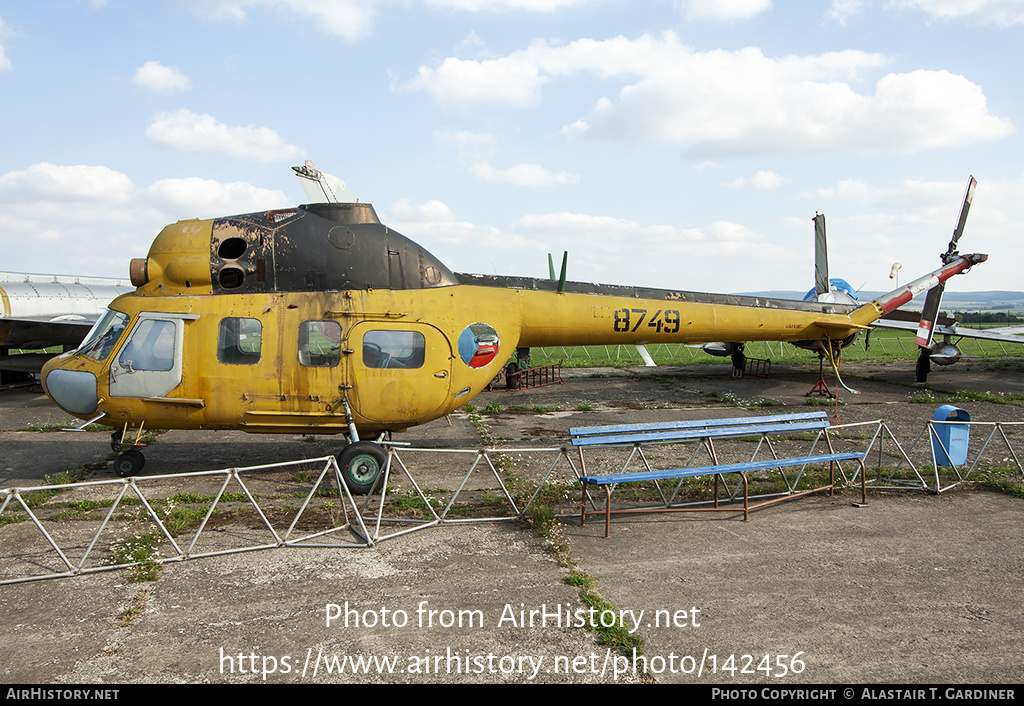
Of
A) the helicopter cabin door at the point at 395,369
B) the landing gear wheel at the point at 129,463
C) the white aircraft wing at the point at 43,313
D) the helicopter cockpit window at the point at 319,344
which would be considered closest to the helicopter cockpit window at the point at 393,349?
the helicopter cabin door at the point at 395,369

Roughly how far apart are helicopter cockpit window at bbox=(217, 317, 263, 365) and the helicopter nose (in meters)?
1.96

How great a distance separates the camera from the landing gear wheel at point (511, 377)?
2039 cm

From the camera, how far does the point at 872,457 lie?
36.9ft

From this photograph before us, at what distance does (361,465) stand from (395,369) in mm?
1441

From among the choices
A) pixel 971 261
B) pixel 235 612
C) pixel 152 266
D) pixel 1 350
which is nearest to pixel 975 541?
pixel 235 612

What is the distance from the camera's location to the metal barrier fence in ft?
22.4

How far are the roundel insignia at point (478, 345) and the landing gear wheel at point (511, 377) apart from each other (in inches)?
404

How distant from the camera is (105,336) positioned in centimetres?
946

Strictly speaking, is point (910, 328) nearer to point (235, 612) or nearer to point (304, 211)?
point (304, 211)

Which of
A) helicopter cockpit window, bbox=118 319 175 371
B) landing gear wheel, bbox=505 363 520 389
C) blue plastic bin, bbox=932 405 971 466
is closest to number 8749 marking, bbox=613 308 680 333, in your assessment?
blue plastic bin, bbox=932 405 971 466

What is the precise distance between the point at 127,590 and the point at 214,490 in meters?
3.43

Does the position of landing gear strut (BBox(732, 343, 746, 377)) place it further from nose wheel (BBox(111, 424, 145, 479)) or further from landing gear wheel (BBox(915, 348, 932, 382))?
nose wheel (BBox(111, 424, 145, 479))

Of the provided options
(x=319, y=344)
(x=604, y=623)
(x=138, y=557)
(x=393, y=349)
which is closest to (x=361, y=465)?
(x=393, y=349)

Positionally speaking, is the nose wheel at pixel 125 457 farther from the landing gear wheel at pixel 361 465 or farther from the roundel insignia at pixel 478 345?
the roundel insignia at pixel 478 345
